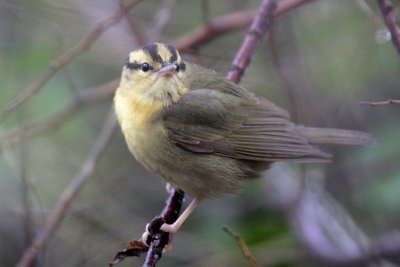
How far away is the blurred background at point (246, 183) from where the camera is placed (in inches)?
204

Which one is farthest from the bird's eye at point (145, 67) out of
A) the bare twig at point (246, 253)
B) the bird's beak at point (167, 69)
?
the bare twig at point (246, 253)

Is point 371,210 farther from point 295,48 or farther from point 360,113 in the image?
point 295,48

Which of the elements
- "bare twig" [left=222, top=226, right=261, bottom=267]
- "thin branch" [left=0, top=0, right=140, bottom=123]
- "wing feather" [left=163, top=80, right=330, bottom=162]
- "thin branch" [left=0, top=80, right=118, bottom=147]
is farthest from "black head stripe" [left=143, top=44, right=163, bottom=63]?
"bare twig" [left=222, top=226, right=261, bottom=267]

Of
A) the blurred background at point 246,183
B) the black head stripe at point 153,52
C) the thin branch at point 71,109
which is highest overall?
the black head stripe at point 153,52

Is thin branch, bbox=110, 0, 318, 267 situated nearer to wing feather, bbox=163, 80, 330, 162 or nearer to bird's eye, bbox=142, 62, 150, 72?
wing feather, bbox=163, 80, 330, 162

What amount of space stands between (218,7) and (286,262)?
116 inches

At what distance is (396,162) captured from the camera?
209 inches

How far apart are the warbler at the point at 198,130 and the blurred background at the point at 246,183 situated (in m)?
0.63

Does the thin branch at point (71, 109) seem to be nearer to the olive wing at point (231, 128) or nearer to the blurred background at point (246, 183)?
the blurred background at point (246, 183)

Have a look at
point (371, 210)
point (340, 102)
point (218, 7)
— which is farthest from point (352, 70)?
point (218, 7)

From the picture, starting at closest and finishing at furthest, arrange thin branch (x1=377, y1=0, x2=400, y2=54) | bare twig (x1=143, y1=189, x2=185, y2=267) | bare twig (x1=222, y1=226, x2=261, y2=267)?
bare twig (x1=222, y1=226, x2=261, y2=267) → bare twig (x1=143, y1=189, x2=185, y2=267) → thin branch (x1=377, y1=0, x2=400, y2=54)

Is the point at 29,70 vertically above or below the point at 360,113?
above

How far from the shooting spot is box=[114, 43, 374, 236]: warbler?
163 inches

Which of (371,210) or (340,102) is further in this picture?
(340,102)
